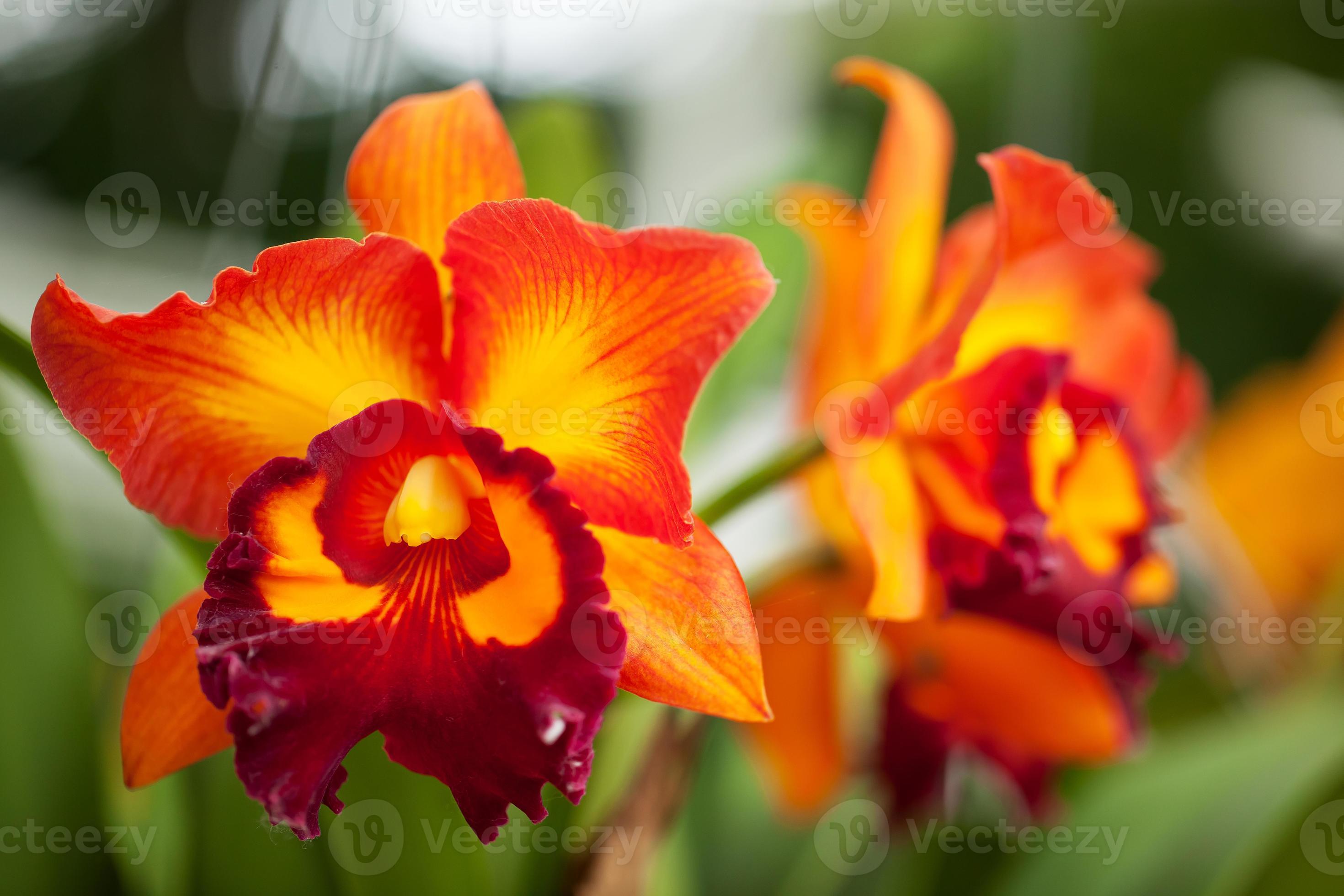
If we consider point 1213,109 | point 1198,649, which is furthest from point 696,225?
point 1213,109

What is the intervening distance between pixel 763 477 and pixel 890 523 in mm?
105

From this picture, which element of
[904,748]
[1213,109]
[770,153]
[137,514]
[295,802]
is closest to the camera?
[295,802]

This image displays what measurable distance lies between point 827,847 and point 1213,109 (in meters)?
2.03

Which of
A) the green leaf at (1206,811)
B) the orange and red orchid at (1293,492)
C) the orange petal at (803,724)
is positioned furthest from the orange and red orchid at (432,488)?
the orange and red orchid at (1293,492)

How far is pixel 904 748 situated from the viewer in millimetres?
726

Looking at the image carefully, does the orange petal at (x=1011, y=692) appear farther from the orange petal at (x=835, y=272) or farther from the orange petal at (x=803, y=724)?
the orange petal at (x=835, y=272)

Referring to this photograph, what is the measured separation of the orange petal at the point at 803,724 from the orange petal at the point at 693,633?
12.3 inches

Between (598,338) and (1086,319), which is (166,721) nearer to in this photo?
(598,338)

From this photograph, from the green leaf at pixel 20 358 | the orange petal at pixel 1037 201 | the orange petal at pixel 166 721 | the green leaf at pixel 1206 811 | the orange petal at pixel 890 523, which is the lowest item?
the green leaf at pixel 1206 811

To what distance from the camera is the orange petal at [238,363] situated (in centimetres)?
42

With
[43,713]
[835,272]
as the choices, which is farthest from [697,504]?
[43,713]

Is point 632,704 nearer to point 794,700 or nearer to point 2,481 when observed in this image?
point 794,700

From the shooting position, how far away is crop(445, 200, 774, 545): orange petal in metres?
0.42

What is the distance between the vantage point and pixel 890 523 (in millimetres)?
596
